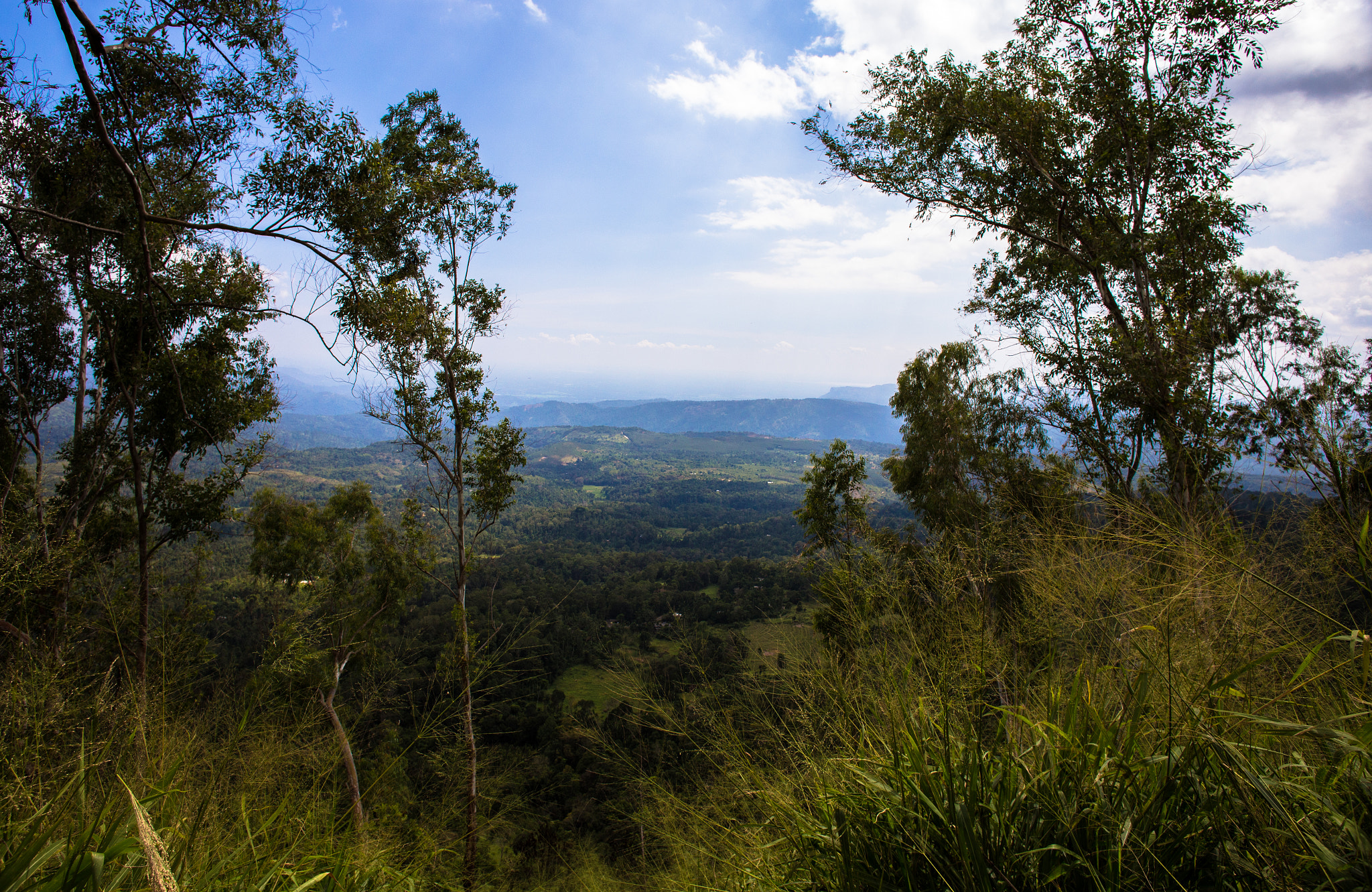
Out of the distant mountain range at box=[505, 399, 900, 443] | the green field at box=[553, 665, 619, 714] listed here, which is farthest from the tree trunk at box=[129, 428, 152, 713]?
the distant mountain range at box=[505, 399, 900, 443]

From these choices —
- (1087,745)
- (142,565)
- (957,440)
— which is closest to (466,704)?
(142,565)

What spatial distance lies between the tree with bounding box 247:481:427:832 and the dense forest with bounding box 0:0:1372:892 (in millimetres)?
94

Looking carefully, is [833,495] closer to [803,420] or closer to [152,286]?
[152,286]

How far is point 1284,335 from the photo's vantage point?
23.3 feet

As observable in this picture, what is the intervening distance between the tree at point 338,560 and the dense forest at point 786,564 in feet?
0.31

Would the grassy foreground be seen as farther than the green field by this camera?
No

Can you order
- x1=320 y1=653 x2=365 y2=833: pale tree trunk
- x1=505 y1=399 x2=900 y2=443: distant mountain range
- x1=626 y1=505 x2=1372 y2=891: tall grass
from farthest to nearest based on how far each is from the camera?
x1=505 y1=399 x2=900 y2=443: distant mountain range
x1=320 y1=653 x2=365 y2=833: pale tree trunk
x1=626 y1=505 x2=1372 y2=891: tall grass

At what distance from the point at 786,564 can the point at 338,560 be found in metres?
9.48

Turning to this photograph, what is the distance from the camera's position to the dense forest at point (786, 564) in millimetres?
1337

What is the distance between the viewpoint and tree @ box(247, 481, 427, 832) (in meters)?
10.1

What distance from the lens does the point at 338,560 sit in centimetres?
1073

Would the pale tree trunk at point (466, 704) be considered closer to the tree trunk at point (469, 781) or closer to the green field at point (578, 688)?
the tree trunk at point (469, 781)

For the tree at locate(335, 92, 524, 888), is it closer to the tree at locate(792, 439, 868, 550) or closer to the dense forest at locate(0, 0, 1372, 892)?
the dense forest at locate(0, 0, 1372, 892)

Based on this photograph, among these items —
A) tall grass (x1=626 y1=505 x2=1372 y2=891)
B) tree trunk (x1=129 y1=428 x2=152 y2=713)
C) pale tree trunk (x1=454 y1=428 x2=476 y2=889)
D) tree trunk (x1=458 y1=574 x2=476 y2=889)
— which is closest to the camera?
tall grass (x1=626 y1=505 x2=1372 y2=891)
